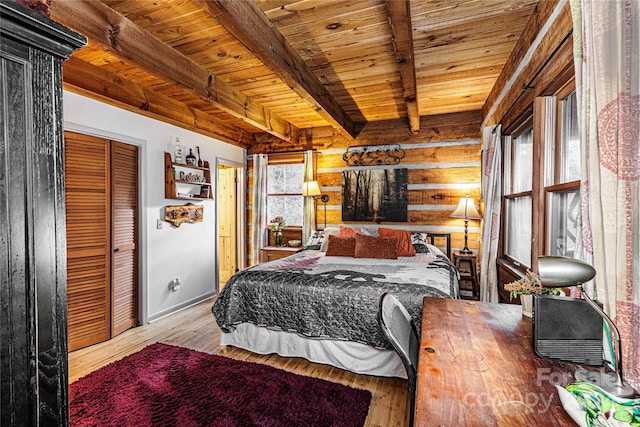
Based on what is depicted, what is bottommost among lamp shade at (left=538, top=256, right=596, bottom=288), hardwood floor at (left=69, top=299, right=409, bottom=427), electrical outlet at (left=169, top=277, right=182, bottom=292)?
hardwood floor at (left=69, top=299, right=409, bottom=427)

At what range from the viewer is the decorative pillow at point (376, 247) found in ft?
11.5

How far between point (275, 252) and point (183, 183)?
5.23 feet

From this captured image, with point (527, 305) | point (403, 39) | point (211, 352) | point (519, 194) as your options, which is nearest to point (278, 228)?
point (211, 352)

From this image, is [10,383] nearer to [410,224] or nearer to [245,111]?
[245,111]

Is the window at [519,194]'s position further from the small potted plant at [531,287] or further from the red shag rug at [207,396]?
the red shag rug at [207,396]

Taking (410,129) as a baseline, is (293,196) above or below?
below

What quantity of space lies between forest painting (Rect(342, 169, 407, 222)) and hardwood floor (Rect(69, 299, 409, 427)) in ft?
7.91

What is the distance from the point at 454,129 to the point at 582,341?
366 cm

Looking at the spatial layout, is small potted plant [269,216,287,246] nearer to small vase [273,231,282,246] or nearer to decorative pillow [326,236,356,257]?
small vase [273,231,282,246]

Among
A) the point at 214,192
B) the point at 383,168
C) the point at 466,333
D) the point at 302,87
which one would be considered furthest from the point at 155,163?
the point at 466,333

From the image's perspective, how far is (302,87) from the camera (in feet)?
8.61

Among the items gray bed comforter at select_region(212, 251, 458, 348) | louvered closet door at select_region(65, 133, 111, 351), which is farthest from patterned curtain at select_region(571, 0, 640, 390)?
louvered closet door at select_region(65, 133, 111, 351)

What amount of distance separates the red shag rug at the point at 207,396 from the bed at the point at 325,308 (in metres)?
0.23

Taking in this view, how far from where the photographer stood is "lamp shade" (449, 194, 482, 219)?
378 cm
